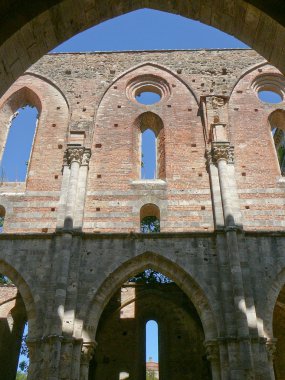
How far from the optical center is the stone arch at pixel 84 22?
3826 mm

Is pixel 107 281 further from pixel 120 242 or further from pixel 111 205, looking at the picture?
pixel 111 205

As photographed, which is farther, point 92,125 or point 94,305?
point 92,125

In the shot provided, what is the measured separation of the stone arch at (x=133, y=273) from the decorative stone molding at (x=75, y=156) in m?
3.49

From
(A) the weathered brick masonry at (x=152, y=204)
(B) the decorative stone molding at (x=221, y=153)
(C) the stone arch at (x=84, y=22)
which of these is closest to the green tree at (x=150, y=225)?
(A) the weathered brick masonry at (x=152, y=204)

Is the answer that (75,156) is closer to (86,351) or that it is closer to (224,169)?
(224,169)

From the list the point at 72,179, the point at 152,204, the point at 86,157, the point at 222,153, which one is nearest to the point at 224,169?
the point at 222,153

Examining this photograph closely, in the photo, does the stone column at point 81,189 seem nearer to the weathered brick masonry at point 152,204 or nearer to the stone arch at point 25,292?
the weathered brick masonry at point 152,204

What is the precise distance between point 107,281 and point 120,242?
40.9 inches

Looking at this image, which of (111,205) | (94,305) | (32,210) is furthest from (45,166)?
(94,305)

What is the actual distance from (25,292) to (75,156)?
162 inches

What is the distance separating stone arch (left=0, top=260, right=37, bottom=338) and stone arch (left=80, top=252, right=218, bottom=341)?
114 centimetres

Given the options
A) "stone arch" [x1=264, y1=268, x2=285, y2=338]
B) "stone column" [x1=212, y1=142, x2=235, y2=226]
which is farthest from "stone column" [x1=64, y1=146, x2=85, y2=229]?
"stone arch" [x1=264, y1=268, x2=285, y2=338]

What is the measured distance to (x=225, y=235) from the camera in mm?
10547

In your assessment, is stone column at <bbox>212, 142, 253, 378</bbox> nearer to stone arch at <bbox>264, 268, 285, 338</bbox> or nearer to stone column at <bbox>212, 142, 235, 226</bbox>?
stone column at <bbox>212, 142, 235, 226</bbox>
